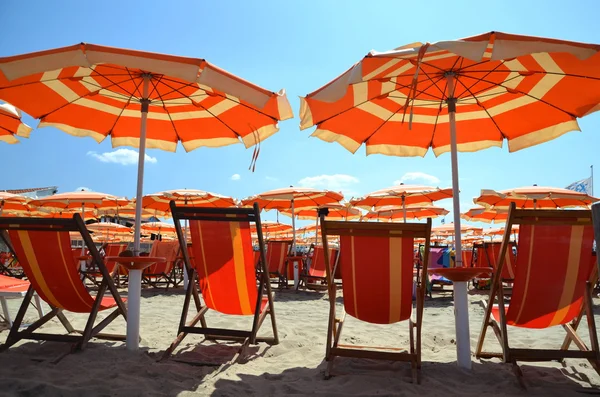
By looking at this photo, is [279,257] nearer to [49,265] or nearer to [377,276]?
[49,265]

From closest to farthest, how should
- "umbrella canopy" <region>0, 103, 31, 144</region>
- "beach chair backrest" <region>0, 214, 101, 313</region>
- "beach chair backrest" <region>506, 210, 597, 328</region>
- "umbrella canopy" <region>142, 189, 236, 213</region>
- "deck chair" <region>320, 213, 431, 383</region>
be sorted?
1. "beach chair backrest" <region>506, 210, 597, 328</region>
2. "deck chair" <region>320, 213, 431, 383</region>
3. "beach chair backrest" <region>0, 214, 101, 313</region>
4. "umbrella canopy" <region>0, 103, 31, 144</region>
5. "umbrella canopy" <region>142, 189, 236, 213</region>

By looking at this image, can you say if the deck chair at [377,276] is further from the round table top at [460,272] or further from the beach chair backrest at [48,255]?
the beach chair backrest at [48,255]

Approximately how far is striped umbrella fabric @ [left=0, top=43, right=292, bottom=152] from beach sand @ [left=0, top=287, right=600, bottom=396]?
5.78ft

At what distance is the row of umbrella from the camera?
8.43ft

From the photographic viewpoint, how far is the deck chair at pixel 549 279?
2.33m

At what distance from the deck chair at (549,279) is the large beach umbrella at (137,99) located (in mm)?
1869

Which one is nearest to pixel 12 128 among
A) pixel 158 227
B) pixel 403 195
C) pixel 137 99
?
pixel 137 99

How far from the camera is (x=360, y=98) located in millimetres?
3555

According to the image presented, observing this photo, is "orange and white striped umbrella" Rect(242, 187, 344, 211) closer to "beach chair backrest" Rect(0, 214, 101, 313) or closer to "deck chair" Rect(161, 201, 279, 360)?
"deck chair" Rect(161, 201, 279, 360)

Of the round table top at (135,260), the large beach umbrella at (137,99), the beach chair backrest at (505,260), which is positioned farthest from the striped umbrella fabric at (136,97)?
the beach chair backrest at (505,260)

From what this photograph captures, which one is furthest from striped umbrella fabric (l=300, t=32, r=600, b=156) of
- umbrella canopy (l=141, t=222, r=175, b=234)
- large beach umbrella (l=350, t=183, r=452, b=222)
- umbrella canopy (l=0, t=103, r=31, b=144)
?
umbrella canopy (l=141, t=222, r=175, b=234)

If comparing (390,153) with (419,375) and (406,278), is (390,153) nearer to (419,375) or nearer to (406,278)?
(406,278)

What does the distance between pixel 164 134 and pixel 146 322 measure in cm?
204

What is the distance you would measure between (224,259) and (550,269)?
208 centimetres
